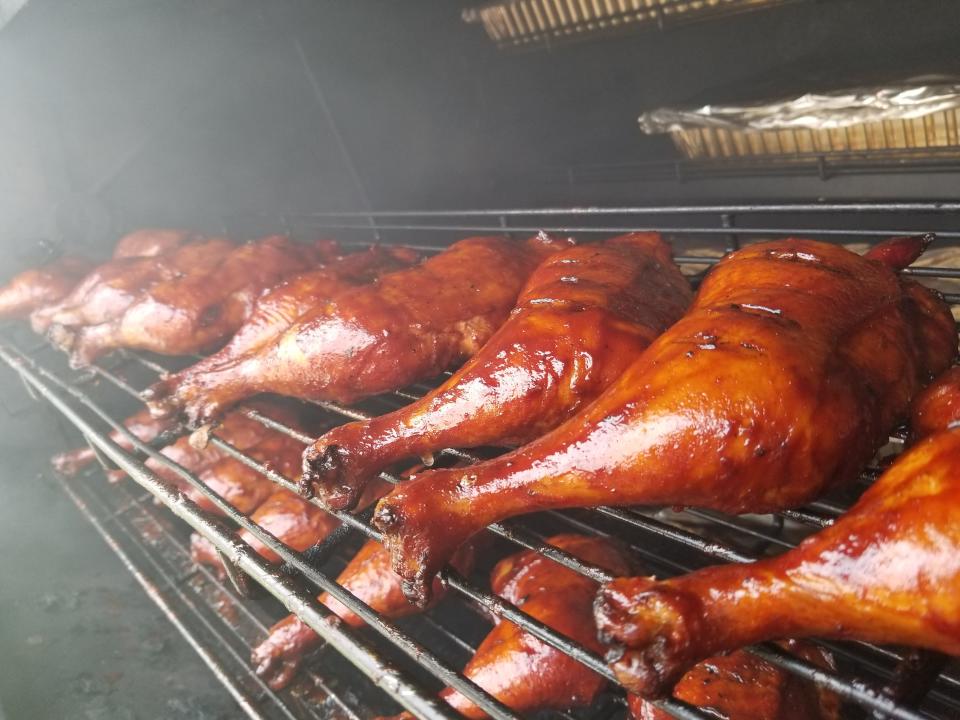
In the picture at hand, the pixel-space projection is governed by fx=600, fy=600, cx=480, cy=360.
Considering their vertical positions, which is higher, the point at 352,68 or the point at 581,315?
the point at 352,68

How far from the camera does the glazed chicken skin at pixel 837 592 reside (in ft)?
2.83

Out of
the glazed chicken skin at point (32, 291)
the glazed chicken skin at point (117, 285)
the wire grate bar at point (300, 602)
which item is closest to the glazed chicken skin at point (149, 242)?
the glazed chicken skin at point (32, 291)

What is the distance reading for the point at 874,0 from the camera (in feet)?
10.5

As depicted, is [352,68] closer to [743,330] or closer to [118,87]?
[118,87]

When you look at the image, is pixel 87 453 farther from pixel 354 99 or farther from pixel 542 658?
pixel 354 99

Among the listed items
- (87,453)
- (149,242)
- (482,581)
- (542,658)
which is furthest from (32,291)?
(542,658)

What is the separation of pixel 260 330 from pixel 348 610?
3.89 feet

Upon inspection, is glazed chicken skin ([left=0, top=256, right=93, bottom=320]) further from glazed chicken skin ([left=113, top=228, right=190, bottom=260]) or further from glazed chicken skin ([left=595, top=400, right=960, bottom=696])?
glazed chicken skin ([left=595, top=400, right=960, bottom=696])

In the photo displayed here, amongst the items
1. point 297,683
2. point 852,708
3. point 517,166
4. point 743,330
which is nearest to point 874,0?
point 517,166

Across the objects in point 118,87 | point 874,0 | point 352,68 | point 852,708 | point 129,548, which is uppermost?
point 118,87

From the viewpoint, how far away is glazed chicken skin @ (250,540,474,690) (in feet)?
6.49

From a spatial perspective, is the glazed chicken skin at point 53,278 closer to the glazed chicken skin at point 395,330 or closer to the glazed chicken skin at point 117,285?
the glazed chicken skin at point 117,285

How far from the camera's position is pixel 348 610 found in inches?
77.9

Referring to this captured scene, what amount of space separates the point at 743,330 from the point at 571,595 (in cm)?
89
